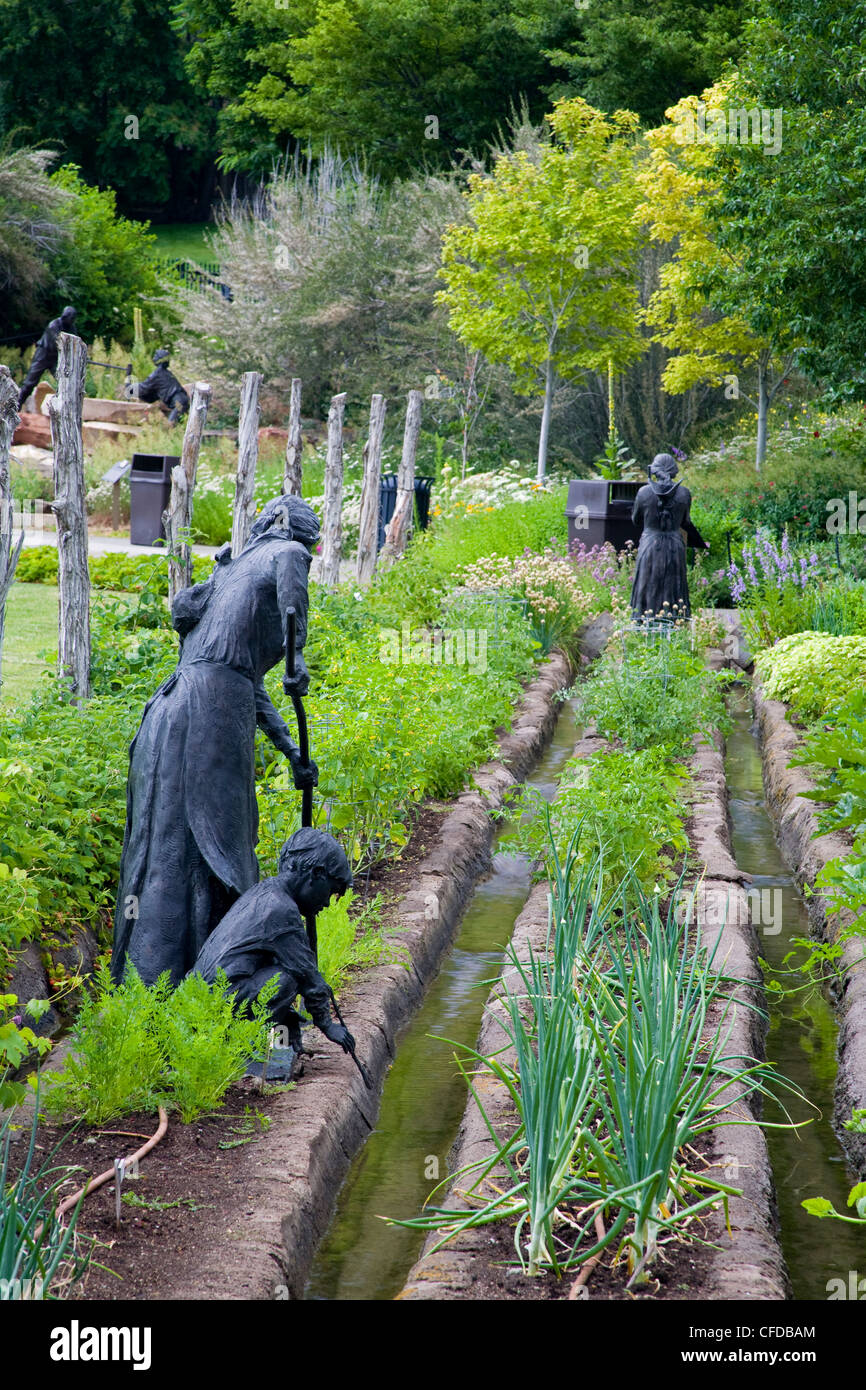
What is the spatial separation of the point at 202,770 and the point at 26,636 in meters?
6.80

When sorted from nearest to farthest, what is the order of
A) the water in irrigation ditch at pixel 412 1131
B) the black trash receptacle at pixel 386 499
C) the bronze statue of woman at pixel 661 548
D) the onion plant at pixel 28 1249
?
the onion plant at pixel 28 1249 < the water in irrigation ditch at pixel 412 1131 < the bronze statue of woman at pixel 661 548 < the black trash receptacle at pixel 386 499

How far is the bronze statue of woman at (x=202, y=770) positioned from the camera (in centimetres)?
440

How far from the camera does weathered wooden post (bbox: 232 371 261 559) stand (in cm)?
989

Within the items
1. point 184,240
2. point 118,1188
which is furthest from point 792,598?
point 184,240

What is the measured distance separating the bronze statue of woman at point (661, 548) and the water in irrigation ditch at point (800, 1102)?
3.58 m

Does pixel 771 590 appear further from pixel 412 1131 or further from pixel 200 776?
pixel 200 776

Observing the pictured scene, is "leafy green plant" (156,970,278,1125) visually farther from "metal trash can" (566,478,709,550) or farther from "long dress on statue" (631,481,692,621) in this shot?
"metal trash can" (566,478,709,550)

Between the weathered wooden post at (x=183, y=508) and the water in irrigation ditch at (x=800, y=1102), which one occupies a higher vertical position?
the weathered wooden post at (x=183, y=508)

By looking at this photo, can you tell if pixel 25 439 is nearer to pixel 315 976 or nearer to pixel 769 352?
pixel 769 352

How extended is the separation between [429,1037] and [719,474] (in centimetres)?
1502

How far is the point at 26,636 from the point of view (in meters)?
10.7

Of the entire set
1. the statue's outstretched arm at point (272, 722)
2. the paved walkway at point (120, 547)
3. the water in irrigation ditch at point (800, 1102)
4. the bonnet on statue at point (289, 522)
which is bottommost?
the water in irrigation ditch at point (800, 1102)

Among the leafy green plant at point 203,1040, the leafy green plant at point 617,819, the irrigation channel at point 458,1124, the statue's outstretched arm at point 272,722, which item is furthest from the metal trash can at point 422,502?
the leafy green plant at point 203,1040

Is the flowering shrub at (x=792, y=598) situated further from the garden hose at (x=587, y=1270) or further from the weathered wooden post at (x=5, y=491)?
the garden hose at (x=587, y=1270)
